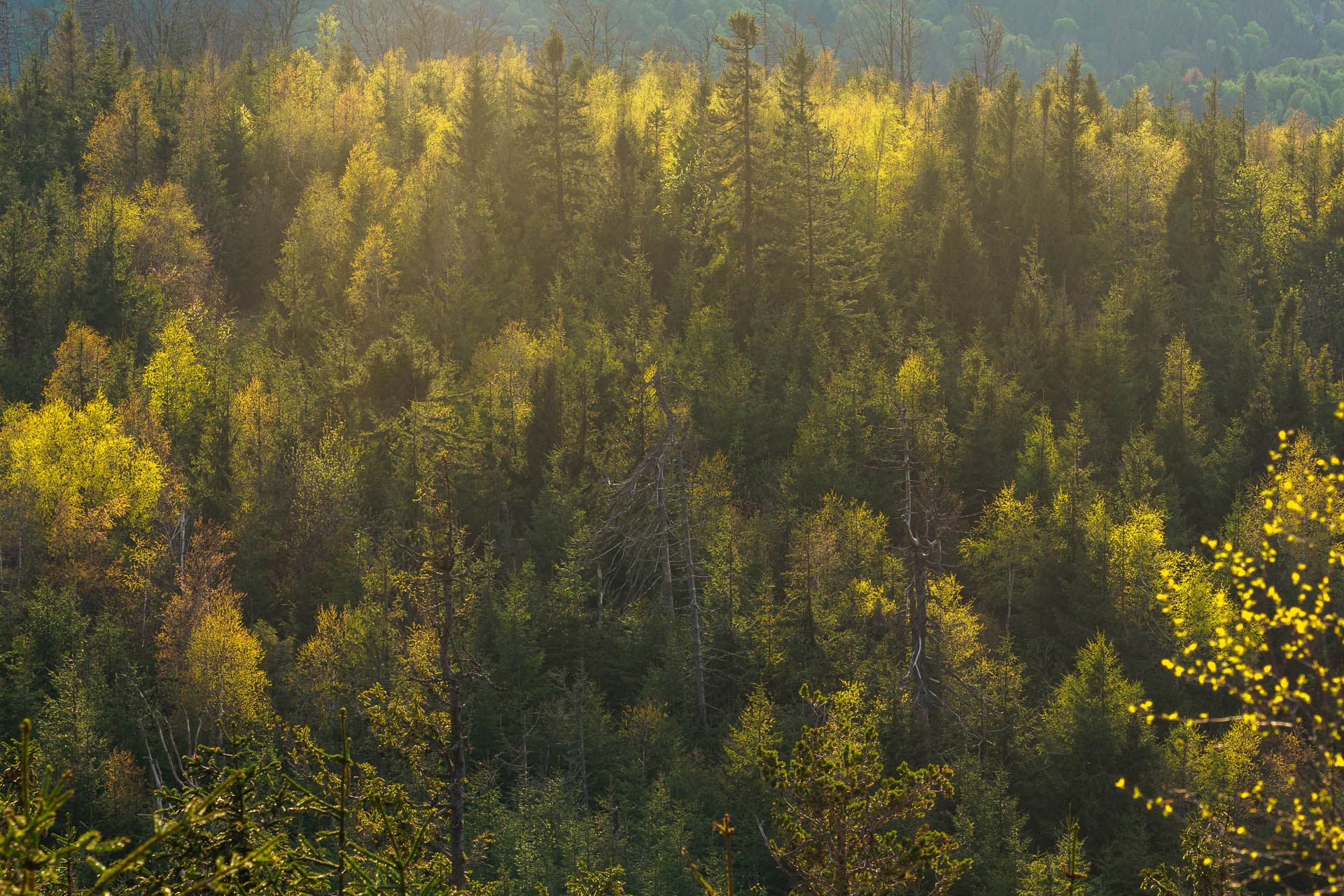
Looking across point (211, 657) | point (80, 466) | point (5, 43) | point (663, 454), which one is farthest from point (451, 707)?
point (5, 43)

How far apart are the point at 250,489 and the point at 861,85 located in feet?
225

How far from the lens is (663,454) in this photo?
145 feet

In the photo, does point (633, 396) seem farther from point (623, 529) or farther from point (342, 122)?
point (342, 122)

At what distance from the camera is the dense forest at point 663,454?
132ft

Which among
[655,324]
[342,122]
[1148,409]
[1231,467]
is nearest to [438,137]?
[342,122]

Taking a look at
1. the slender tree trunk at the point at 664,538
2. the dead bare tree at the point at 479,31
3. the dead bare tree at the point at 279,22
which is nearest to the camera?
the slender tree trunk at the point at 664,538

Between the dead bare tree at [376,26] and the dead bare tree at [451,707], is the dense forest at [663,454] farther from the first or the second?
the dead bare tree at [376,26]

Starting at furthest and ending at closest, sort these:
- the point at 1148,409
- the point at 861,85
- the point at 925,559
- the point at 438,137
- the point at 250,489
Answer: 1. the point at 861,85
2. the point at 438,137
3. the point at 1148,409
4. the point at 250,489
5. the point at 925,559

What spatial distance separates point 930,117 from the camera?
91.1 m

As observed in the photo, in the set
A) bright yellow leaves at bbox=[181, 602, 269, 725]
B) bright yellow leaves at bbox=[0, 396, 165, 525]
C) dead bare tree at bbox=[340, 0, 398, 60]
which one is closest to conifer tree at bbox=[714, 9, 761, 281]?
bright yellow leaves at bbox=[0, 396, 165, 525]

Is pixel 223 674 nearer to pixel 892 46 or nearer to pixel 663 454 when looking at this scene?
pixel 663 454

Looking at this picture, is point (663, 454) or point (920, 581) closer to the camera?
point (920, 581)

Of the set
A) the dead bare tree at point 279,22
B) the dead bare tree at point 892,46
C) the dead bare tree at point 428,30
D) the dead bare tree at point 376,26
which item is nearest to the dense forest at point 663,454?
the dead bare tree at point 279,22

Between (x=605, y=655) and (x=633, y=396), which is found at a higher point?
(x=633, y=396)
